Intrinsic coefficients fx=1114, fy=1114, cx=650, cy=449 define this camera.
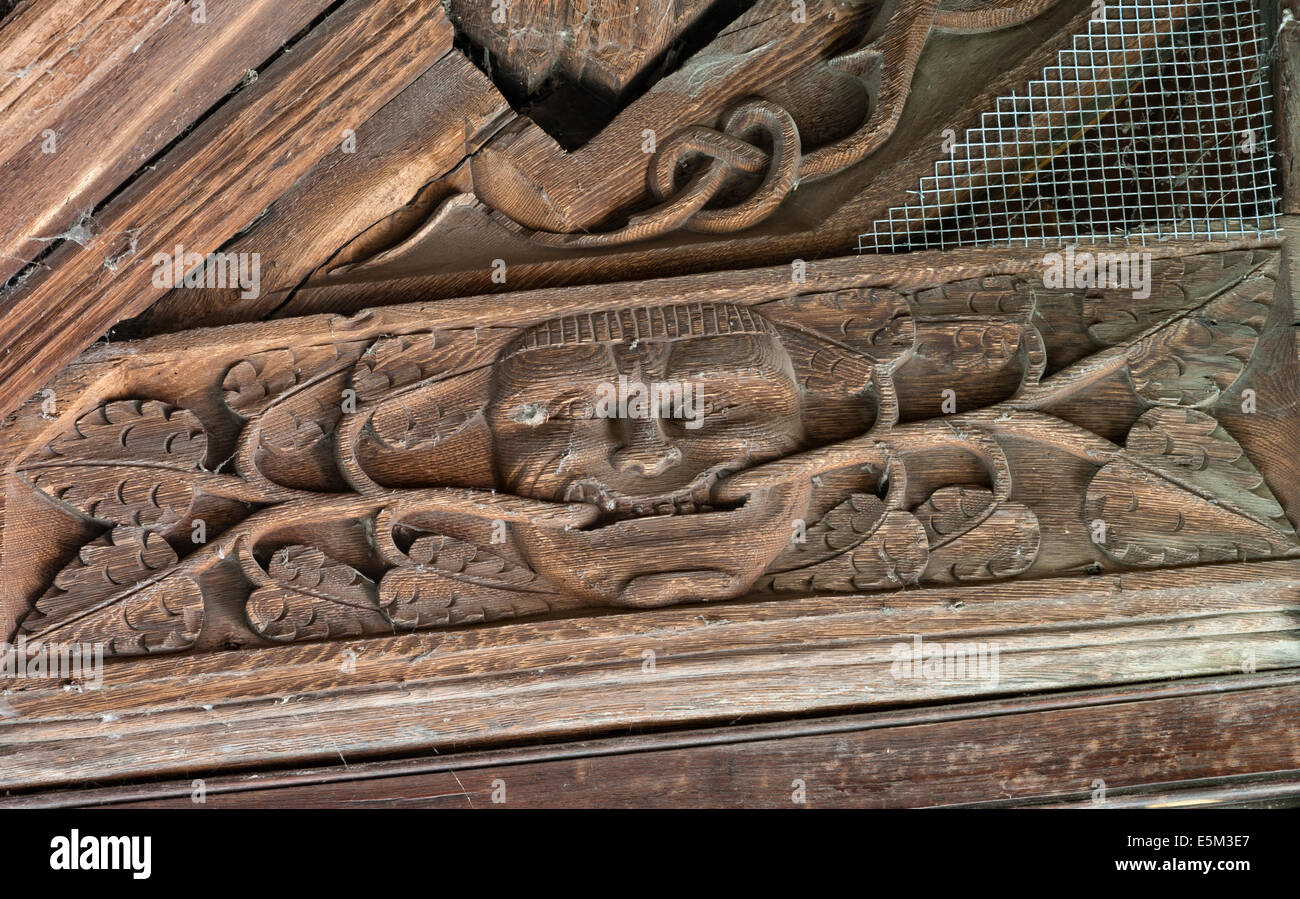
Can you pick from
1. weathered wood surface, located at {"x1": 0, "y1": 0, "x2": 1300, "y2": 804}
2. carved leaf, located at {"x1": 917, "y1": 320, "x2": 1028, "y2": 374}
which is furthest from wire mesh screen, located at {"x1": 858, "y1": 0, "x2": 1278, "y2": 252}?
carved leaf, located at {"x1": 917, "y1": 320, "x2": 1028, "y2": 374}

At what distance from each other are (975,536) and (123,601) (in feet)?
5.12

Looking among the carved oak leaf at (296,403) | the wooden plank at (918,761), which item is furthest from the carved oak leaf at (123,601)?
the wooden plank at (918,761)

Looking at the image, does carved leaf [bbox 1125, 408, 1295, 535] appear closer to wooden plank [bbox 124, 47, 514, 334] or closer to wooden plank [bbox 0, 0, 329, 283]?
wooden plank [bbox 124, 47, 514, 334]

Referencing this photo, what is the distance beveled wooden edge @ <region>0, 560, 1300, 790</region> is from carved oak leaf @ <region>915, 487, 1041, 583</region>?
38 millimetres

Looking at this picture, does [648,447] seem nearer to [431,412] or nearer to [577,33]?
[431,412]

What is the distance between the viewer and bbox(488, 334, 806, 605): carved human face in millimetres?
2055

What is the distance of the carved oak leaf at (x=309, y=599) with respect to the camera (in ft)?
6.65

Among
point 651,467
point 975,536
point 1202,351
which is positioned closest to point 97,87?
point 651,467

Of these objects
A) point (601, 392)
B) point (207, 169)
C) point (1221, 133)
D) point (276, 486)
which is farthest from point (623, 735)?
point (1221, 133)

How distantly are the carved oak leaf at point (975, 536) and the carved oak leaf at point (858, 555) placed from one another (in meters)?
0.04

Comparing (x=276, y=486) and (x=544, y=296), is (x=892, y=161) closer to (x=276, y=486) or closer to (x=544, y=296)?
(x=544, y=296)

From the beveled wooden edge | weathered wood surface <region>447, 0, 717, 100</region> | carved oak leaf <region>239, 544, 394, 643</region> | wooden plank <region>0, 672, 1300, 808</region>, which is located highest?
weathered wood surface <region>447, 0, 717, 100</region>

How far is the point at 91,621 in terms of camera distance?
2.00 meters

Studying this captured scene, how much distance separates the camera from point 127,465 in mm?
2047
